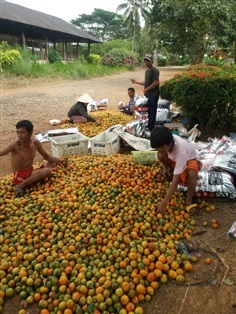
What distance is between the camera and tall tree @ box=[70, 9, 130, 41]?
2020 inches

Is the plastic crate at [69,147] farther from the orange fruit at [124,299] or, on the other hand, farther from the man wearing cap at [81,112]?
the orange fruit at [124,299]

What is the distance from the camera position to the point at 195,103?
5.80 m

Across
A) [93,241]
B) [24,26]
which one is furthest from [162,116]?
[24,26]

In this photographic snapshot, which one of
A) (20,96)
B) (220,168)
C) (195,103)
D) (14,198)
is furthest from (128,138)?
(20,96)

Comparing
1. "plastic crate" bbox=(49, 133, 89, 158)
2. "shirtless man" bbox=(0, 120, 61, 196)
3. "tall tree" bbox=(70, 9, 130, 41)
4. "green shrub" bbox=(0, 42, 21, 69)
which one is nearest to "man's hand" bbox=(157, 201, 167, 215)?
"shirtless man" bbox=(0, 120, 61, 196)

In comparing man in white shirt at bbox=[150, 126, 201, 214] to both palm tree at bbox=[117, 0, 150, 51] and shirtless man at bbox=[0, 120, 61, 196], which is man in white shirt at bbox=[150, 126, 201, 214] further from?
palm tree at bbox=[117, 0, 150, 51]

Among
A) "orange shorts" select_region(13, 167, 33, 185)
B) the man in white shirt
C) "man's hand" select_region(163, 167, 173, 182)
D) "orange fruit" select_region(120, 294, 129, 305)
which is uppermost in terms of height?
the man in white shirt

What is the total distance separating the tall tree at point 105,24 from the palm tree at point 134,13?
1402 cm

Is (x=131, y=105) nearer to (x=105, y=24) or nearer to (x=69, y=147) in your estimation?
(x=69, y=147)

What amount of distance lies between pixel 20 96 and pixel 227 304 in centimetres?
1134

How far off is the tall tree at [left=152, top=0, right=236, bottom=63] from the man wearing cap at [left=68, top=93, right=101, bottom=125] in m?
12.1

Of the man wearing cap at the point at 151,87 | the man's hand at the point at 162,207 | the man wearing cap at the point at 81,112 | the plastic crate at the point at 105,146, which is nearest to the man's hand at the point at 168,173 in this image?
the man's hand at the point at 162,207

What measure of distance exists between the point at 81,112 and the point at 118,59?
22588 mm

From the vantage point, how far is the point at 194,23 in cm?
1702
